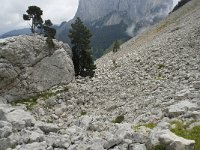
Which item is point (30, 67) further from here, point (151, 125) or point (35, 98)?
point (151, 125)

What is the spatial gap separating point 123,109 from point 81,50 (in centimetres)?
2283

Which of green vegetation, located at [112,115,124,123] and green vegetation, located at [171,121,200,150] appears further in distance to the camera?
green vegetation, located at [112,115,124,123]

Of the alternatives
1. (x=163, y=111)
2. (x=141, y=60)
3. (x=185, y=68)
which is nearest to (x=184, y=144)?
(x=163, y=111)

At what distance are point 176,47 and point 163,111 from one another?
29.8 m

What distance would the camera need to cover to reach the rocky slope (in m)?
22.6

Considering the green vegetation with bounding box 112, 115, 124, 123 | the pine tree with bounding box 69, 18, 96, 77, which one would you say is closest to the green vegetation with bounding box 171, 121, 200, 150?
the green vegetation with bounding box 112, 115, 124, 123

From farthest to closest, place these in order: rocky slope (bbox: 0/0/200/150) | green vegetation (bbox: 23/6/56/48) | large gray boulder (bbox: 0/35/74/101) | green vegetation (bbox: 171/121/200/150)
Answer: green vegetation (bbox: 23/6/56/48) < large gray boulder (bbox: 0/35/74/101) < rocky slope (bbox: 0/0/200/150) < green vegetation (bbox: 171/121/200/150)

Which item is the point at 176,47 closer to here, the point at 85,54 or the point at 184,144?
the point at 85,54

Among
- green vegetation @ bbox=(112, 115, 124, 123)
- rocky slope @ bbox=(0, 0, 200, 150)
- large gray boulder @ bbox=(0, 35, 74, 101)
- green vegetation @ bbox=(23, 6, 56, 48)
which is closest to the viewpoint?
rocky slope @ bbox=(0, 0, 200, 150)

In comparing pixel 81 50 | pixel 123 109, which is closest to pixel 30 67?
pixel 81 50

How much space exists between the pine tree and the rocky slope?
7.23 ft

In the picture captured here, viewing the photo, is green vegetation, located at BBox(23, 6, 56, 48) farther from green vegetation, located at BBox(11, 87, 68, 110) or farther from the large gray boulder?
green vegetation, located at BBox(11, 87, 68, 110)

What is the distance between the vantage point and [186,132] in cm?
2356

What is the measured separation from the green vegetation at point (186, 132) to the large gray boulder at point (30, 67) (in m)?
24.9
